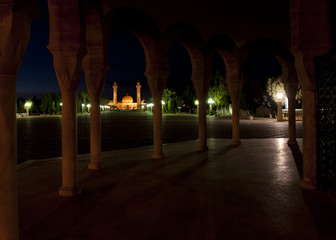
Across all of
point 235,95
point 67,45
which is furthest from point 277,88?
point 67,45

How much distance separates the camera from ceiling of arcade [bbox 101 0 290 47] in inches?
334

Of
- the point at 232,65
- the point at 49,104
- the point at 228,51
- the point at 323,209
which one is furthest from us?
the point at 49,104

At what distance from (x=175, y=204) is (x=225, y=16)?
7636 mm

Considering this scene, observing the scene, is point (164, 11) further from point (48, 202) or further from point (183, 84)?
point (183, 84)

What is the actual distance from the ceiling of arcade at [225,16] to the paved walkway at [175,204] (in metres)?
4.46

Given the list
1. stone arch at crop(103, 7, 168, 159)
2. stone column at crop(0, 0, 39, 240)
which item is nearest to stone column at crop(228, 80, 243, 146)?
stone arch at crop(103, 7, 168, 159)

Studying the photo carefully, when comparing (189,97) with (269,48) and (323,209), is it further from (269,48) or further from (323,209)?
(323,209)

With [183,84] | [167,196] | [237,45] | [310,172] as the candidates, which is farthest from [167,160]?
[183,84]

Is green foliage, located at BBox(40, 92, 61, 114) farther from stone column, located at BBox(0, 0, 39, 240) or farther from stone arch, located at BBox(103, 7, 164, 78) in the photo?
stone column, located at BBox(0, 0, 39, 240)

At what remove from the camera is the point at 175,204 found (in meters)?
4.59

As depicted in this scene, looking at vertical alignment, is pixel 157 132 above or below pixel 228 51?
below

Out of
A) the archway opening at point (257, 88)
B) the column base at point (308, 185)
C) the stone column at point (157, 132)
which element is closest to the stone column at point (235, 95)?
the stone column at point (157, 132)

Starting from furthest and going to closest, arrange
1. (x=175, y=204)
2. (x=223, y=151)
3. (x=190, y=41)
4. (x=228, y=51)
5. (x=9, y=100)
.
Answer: (x=228, y=51) < (x=223, y=151) < (x=190, y=41) < (x=175, y=204) < (x=9, y=100)

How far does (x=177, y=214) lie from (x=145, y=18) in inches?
236
